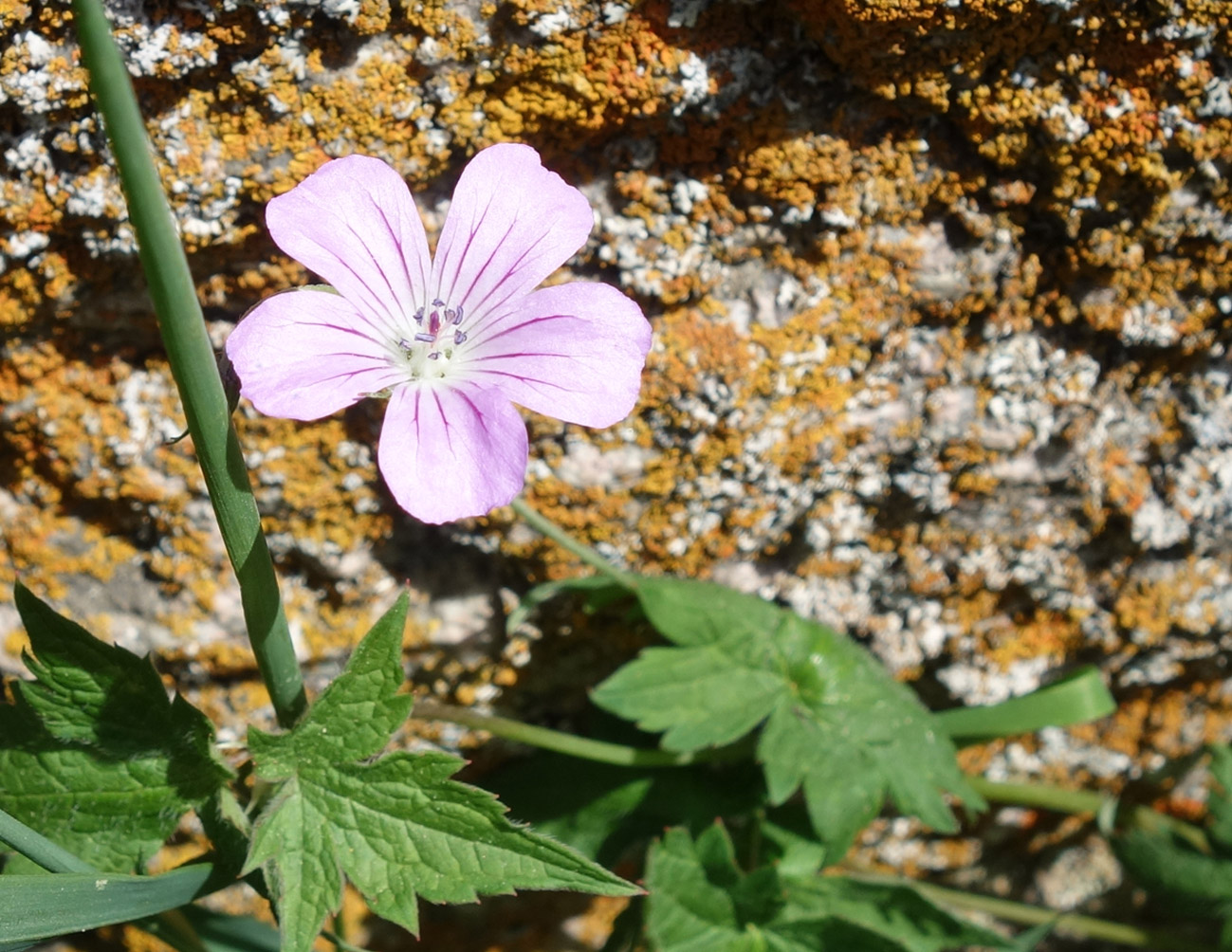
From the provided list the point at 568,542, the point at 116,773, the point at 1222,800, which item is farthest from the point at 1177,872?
the point at 116,773

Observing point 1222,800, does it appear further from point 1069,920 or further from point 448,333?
point 448,333

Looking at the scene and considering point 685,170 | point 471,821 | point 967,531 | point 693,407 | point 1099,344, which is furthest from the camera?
point 967,531

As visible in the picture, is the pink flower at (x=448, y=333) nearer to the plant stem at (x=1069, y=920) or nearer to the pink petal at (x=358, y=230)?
the pink petal at (x=358, y=230)

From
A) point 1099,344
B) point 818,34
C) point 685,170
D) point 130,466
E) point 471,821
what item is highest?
point 818,34

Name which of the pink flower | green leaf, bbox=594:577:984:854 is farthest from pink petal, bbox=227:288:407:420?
green leaf, bbox=594:577:984:854

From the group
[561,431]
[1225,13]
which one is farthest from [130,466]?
[1225,13]

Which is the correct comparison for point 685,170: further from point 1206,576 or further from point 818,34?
point 1206,576
